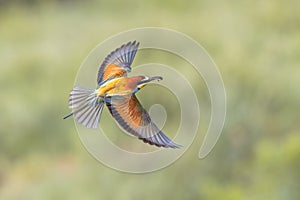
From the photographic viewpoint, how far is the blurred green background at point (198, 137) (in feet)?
20.0

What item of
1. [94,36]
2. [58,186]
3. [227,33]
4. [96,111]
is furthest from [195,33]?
[96,111]

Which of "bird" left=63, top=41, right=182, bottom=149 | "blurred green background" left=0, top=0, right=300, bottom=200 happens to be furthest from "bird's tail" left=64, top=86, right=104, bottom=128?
"blurred green background" left=0, top=0, right=300, bottom=200

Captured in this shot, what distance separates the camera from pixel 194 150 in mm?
5977

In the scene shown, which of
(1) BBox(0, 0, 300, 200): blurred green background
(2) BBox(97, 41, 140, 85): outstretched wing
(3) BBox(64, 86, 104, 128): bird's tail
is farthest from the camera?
(1) BBox(0, 0, 300, 200): blurred green background

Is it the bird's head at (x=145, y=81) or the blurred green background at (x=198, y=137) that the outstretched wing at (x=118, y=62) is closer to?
the bird's head at (x=145, y=81)

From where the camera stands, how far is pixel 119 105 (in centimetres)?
132

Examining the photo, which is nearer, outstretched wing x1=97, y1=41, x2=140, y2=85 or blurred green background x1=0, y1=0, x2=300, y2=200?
outstretched wing x1=97, y1=41, x2=140, y2=85

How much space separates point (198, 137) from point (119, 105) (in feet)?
14.2

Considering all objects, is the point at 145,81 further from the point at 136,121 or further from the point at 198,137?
the point at 198,137

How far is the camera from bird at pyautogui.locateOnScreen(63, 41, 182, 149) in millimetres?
1269

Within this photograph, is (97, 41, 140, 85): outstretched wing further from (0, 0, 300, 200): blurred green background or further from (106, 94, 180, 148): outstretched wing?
(0, 0, 300, 200): blurred green background

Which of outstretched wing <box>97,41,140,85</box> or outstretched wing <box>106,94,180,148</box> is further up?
outstretched wing <box>97,41,140,85</box>

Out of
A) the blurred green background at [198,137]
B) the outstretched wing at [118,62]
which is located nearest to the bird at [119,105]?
the outstretched wing at [118,62]

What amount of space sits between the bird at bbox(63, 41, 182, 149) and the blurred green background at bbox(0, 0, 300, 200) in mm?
4216
